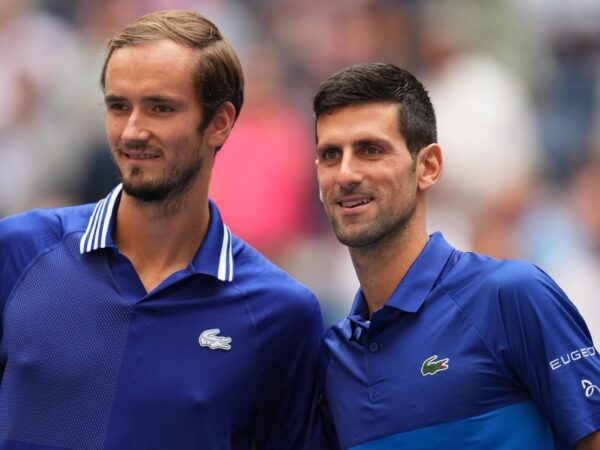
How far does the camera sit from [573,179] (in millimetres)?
8367

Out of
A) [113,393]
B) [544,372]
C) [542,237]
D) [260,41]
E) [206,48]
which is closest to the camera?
[544,372]

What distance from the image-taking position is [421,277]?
12.8ft

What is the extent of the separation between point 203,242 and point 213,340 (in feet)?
1.17

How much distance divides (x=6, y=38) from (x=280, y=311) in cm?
551

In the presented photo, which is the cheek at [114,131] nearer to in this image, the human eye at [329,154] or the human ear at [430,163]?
the human eye at [329,154]

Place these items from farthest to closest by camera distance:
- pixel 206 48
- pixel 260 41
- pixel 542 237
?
pixel 260 41
pixel 542 237
pixel 206 48

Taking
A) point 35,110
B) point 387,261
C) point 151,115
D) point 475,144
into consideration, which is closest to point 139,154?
point 151,115

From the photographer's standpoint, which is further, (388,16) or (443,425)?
(388,16)

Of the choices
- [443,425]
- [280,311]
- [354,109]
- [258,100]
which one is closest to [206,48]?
[354,109]

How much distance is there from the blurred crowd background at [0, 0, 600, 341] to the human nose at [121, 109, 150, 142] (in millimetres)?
3714

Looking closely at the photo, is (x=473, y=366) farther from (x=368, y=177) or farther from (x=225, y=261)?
(x=225, y=261)

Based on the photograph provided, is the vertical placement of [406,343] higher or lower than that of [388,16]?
lower

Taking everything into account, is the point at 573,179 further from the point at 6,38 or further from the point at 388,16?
the point at 6,38

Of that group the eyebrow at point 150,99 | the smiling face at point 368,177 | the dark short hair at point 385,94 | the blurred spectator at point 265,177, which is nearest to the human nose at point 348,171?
the smiling face at point 368,177
